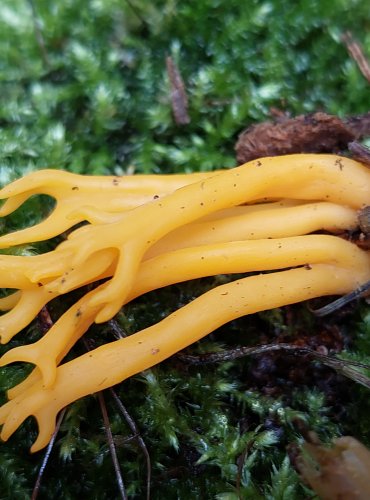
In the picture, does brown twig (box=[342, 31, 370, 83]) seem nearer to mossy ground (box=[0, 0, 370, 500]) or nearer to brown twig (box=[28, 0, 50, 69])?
mossy ground (box=[0, 0, 370, 500])

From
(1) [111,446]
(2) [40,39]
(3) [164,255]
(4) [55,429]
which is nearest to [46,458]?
(4) [55,429]

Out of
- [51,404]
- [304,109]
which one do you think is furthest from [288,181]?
[51,404]

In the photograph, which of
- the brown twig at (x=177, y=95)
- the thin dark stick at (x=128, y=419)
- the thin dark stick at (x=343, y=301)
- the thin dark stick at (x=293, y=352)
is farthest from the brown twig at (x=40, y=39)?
the thin dark stick at (x=343, y=301)

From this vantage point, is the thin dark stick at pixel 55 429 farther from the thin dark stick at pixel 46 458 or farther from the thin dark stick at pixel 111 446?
the thin dark stick at pixel 111 446

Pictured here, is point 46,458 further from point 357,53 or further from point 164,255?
point 357,53

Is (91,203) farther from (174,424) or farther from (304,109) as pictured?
(304,109)

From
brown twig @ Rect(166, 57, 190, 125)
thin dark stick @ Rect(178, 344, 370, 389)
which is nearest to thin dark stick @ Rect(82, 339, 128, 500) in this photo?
thin dark stick @ Rect(178, 344, 370, 389)
